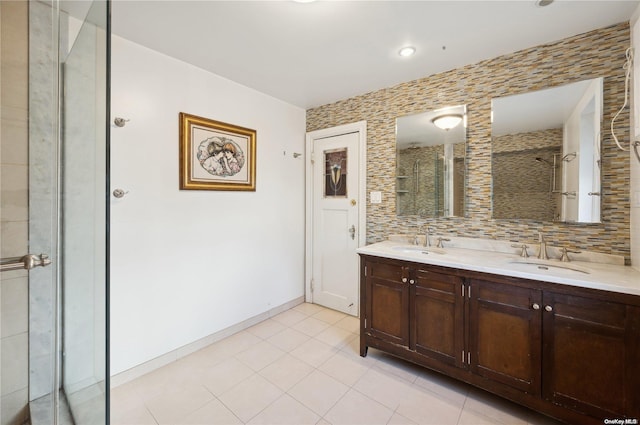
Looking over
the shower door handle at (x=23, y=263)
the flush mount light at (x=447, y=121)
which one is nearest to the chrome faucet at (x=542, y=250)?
the flush mount light at (x=447, y=121)

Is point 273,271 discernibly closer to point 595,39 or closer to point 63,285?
point 63,285

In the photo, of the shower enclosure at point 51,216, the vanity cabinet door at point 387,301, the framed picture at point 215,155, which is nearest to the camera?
the shower enclosure at point 51,216

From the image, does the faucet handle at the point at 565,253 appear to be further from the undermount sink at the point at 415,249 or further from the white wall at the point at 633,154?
A: the undermount sink at the point at 415,249

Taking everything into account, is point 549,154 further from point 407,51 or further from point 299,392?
point 299,392

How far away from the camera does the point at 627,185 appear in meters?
1.72

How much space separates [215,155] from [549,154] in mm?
2688

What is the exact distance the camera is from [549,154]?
1984 millimetres

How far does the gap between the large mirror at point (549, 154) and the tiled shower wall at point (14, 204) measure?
314 cm

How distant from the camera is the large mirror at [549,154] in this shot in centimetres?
182

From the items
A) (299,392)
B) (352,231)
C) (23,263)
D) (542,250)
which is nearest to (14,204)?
(23,263)

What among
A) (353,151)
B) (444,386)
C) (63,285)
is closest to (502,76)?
(353,151)

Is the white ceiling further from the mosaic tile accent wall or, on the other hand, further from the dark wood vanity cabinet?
the dark wood vanity cabinet

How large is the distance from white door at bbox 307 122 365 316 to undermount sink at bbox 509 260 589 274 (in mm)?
1450

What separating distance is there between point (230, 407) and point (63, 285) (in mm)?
1213
